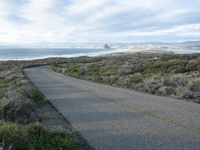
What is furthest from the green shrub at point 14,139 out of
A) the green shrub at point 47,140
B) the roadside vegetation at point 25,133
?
the green shrub at point 47,140

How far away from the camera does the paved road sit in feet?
29.8

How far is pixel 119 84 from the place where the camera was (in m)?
26.3

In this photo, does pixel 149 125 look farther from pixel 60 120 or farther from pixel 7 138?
pixel 7 138

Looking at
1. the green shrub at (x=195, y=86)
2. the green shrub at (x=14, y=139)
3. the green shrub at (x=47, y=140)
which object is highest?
the green shrub at (x=14, y=139)

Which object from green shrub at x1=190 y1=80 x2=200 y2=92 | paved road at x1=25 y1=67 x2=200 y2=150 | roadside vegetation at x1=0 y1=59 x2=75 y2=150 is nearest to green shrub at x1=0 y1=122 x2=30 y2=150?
roadside vegetation at x1=0 y1=59 x2=75 y2=150

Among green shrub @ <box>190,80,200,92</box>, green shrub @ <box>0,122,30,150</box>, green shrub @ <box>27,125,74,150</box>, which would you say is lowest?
green shrub @ <box>190,80,200,92</box>

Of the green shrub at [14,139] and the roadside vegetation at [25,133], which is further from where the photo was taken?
the roadside vegetation at [25,133]

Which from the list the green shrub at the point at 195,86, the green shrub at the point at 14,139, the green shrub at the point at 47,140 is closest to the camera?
the green shrub at the point at 14,139

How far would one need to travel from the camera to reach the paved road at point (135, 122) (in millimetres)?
9094

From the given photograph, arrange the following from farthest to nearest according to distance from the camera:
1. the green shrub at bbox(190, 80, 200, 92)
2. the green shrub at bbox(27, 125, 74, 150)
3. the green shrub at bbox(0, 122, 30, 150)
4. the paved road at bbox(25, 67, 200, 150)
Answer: the green shrub at bbox(190, 80, 200, 92), the paved road at bbox(25, 67, 200, 150), the green shrub at bbox(27, 125, 74, 150), the green shrub at bbox(0, 122, 30, 150)

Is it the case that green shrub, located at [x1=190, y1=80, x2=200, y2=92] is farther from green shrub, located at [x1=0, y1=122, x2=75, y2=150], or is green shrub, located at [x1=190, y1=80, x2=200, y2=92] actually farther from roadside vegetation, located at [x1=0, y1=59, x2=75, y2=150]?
green shrub, located at [x1=0, y1=122, x2=75, y2=150]

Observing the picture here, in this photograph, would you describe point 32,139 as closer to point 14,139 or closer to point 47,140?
point 47,140

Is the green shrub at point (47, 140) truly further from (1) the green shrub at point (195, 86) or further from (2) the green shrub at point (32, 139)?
(1) the green shrub at point (195, 86)

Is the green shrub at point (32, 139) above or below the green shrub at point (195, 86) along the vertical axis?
above
